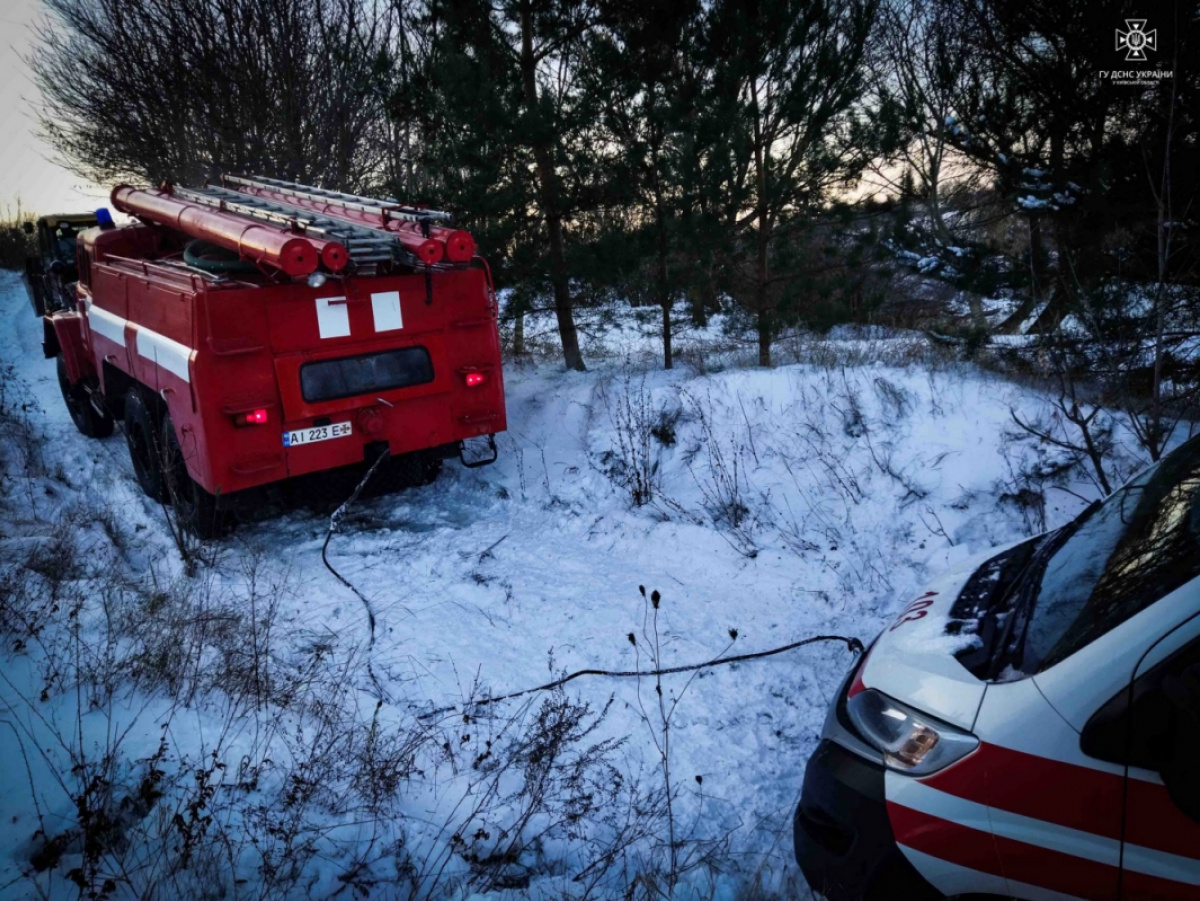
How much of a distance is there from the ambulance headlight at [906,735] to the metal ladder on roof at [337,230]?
4360 millimetres

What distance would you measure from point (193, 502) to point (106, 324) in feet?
7.46

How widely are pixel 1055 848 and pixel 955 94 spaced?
7022 mm

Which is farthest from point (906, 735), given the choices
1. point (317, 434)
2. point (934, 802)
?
point (317, 434)

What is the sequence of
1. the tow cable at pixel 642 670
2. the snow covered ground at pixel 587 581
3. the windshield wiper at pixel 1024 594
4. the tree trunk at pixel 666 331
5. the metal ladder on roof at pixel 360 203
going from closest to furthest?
the windshield wiper at pixel 1024 594
the snow covered ground at pixel 587 581
the tow cable at pixel 642 670
the metal ladder on roof at pixel 360 203
the tree trunk at pixel 666 331

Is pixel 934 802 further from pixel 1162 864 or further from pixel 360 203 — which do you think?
pixel 360 203

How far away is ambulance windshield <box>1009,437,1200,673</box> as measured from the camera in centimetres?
198

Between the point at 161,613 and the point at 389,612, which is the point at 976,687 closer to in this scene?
the point at 389,612

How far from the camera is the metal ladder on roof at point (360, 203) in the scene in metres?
5.91

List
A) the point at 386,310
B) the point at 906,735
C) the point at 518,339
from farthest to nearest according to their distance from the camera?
the point at 518,339
the point at 386,310
the point at 906,735

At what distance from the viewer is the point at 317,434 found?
5.55 meters

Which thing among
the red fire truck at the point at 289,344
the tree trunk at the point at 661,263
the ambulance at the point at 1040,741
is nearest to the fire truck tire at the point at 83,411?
the red fire truck at the point at 289,344

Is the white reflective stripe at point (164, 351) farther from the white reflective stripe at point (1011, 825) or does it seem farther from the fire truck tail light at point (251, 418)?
the white reflective stripe at point (1011, 825)

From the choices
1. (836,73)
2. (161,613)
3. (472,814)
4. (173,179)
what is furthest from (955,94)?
(173,179)
